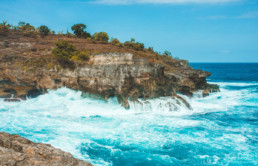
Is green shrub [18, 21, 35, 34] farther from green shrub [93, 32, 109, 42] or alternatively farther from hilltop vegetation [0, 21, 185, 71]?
green shrub [93, 32, 109, 42]

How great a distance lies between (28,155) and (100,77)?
23.6 metres

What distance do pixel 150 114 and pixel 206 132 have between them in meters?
8.11

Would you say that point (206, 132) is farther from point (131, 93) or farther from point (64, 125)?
point (64, 125)

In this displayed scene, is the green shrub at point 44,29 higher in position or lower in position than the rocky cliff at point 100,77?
higher

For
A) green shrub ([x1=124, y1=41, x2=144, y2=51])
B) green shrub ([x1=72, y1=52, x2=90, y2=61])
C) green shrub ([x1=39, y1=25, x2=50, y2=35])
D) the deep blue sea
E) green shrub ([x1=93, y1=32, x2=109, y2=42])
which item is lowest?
the deep blue sea

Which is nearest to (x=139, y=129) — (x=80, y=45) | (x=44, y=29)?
(x=80, y=45)

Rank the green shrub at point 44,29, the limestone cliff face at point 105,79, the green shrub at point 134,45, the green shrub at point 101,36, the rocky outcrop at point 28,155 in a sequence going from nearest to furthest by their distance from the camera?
1. the rocky outcrop at point 28,155
2. the limestone cliff face at point 105,79
3. the green shrub at point 134,45
4. the green shrub at point 44,29
5. the green shrub at point 101,36

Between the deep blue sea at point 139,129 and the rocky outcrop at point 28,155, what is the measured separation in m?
8.71

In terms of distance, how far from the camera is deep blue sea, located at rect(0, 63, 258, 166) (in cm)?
1659

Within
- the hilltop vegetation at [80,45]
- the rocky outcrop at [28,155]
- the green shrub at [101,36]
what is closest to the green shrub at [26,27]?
the hilltop vegetation at [80,45]

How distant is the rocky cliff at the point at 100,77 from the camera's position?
97.1 ft

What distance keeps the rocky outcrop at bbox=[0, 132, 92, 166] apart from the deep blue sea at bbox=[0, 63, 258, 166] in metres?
8.71

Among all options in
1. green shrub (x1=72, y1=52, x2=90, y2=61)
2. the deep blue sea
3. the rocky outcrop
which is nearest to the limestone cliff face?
the deep blue sea

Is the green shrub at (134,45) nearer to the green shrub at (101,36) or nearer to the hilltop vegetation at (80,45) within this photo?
the hilltop vegetation at (80,45)
